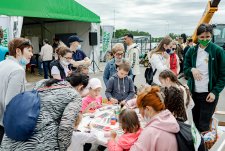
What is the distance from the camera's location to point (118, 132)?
295cm

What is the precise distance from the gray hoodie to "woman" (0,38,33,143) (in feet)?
6.11

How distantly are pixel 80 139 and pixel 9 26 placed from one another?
7210mm

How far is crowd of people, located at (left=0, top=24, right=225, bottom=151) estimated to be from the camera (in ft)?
6.27

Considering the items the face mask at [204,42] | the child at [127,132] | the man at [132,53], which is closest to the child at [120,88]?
the face mask at [204,42]

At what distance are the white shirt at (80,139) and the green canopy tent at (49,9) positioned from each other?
708 centimetres

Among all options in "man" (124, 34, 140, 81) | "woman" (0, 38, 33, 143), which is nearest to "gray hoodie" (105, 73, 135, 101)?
"man" (124, 34, 140, 81)

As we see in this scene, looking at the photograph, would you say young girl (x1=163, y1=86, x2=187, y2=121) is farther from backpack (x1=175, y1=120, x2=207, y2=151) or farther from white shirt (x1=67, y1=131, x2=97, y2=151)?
→ white shirt (x1=67, y1=131, x2=97, y2=151)

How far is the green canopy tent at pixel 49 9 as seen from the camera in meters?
9.33

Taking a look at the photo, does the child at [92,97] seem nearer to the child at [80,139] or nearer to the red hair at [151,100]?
the child at [80,139]

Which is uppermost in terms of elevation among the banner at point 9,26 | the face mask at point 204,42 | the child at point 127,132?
the banner at point 9,26

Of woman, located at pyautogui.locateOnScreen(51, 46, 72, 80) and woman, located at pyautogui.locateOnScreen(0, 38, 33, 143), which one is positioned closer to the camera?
woman, located at pyautogui.locateOnScreen(0, 38, 33, 143)

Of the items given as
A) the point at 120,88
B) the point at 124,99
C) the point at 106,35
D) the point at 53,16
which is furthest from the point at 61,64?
the point at 106,35

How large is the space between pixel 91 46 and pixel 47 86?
11228mm

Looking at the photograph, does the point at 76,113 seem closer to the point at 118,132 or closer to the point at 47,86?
the point at 47,86
